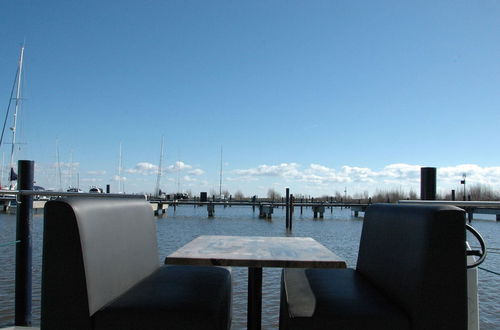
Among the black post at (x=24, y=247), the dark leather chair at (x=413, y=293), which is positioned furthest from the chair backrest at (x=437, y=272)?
the black post at (x=24, y=247)

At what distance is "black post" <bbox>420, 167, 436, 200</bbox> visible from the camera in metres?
3.27

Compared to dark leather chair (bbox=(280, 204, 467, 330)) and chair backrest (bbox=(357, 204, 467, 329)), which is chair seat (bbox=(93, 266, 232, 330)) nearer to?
dark leather chair (bbox=(280, 204, 467, 330))

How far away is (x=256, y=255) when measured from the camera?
2039mm

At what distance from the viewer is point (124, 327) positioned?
5.84ft

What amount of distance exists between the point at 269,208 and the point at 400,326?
29.5m

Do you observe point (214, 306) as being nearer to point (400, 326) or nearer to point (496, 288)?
point (400, 326)

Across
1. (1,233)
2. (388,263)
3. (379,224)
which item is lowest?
(1,233)

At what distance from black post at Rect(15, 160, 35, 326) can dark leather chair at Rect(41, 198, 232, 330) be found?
4.03 ft

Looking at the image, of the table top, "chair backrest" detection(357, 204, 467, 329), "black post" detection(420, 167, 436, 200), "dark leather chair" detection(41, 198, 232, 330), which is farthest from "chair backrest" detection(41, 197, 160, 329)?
"black post" detection(420, 167, 436, 200)

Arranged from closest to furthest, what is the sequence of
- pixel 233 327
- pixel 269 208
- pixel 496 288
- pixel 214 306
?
pixel 214 306 → pixel 233 327 → pixel 496 288 → pixel 269 208

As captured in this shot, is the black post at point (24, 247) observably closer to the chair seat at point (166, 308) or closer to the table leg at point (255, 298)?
the chair seat at point (166, 308)

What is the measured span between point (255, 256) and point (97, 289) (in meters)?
0.70

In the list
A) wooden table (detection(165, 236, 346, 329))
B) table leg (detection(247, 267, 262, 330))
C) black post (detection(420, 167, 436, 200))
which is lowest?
table leg (detection(247, 267, 262, 330))

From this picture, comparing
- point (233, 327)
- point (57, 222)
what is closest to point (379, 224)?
point (57, 222)
